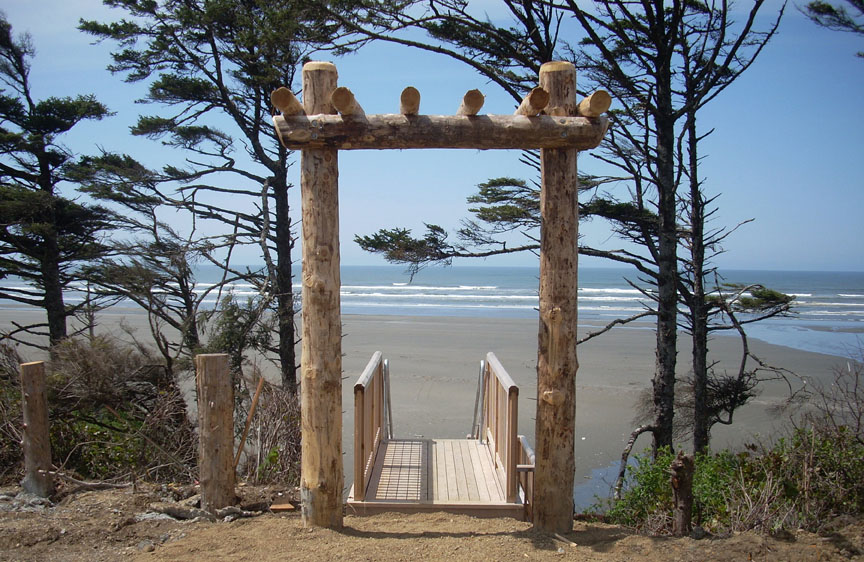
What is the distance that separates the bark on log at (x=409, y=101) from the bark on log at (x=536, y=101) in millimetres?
673

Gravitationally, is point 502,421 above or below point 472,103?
below

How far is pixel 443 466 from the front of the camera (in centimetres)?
552

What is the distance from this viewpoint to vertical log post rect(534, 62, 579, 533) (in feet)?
13.2

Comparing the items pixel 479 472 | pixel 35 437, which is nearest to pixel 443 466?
pixel 479 472

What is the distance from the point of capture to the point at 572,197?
4.03 meters

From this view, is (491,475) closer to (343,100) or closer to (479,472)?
(479,472)

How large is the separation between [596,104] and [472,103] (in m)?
0.80

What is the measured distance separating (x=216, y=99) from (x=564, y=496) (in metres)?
9.29

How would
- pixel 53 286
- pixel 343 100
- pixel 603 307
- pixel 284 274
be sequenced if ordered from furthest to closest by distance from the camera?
pixel 603 307 < pixel 53 286 < pixel 284 274 < pixel 343 100

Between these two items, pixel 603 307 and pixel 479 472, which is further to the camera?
pixel 603 307

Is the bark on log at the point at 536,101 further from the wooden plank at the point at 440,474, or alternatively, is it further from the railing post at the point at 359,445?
the wooden plank at the point at 440,474

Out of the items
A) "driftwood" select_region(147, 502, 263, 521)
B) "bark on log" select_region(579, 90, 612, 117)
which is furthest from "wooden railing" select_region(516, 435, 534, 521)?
"bark on log" select_region(579, 90, 612, 117)

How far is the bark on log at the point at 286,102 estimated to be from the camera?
3812 millimetres

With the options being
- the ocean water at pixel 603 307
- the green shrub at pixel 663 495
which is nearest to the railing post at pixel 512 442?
the green shrub at pixel 663 495
